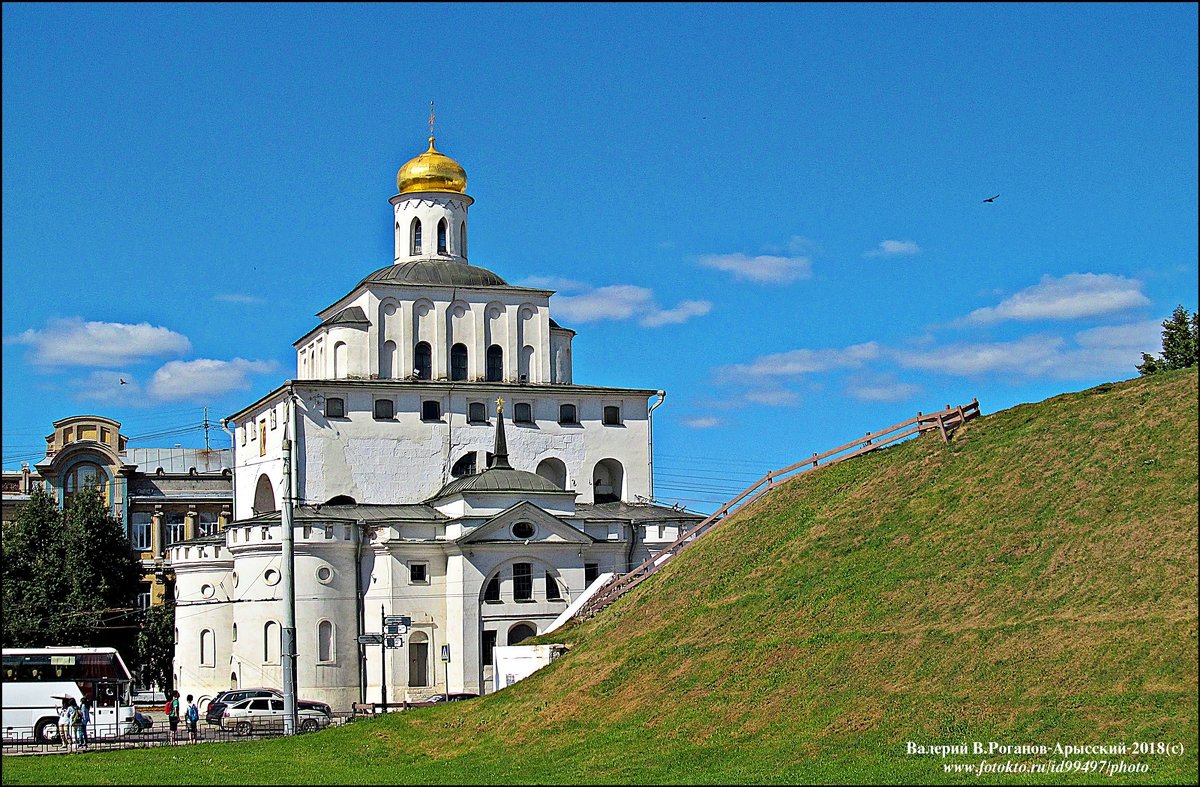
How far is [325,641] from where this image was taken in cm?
5503

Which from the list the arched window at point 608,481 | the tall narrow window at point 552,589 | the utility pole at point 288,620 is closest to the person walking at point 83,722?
the utility pole at point 288,620

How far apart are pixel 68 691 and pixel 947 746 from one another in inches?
1251

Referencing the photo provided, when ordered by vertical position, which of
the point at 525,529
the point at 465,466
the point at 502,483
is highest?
the point at 465,466

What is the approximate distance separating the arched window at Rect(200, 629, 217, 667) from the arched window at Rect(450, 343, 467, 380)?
571 inches

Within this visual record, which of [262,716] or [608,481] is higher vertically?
[608,481]

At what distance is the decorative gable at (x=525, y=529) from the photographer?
5534 cm

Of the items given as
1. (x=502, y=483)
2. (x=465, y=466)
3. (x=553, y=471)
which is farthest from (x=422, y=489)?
(x=553, y=471)

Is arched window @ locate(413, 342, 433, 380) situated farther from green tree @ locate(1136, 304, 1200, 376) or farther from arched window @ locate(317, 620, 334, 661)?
green tree @ locate(1136, 304, 1200, 376)

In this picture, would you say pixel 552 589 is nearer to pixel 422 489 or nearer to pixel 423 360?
pixel 422 489

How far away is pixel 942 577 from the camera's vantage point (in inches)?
1288

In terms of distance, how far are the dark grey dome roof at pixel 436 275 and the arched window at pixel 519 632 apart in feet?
51.5

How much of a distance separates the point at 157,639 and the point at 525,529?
22.0m

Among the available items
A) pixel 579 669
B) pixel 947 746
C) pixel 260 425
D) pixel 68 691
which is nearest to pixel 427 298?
pixel 260 425

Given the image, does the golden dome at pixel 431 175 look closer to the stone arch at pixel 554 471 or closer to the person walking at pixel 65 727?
the stone arch at pixel 554 471
